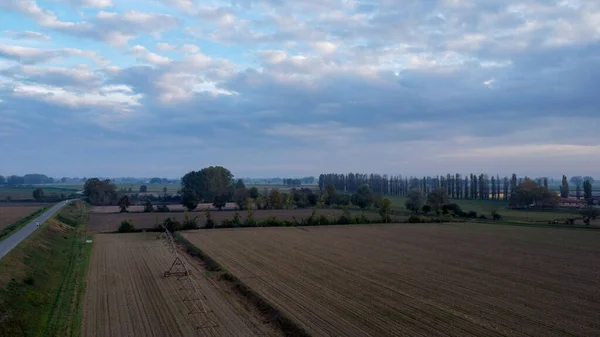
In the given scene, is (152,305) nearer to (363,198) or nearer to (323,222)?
(323,222)

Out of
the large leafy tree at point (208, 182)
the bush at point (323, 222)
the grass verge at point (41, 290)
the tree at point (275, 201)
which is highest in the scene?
the large leafy tree at point (208, 182)

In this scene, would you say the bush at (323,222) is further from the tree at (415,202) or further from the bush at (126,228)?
the tree at (415,202)

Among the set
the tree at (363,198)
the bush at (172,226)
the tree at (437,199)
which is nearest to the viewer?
the bush at (172,226)

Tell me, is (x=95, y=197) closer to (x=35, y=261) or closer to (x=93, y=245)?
A: (x=93, y=245)

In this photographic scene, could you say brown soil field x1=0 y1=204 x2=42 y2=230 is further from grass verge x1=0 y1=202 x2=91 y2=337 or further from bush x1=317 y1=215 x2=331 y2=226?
bush x1=317 y1=215 x2=331 y2=226

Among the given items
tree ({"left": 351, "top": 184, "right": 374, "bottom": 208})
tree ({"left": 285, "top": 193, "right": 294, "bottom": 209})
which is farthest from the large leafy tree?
tree ({"left": 351, "top": 184, "right": 374, "bottom": 208})

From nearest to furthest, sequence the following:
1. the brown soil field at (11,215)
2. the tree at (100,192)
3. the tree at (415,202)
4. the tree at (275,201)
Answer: the brown soil field at (11,215), the tree at (415,202), the tree at (275,201), the tree at (100,192)

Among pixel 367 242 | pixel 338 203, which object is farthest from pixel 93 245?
pixel 338 203

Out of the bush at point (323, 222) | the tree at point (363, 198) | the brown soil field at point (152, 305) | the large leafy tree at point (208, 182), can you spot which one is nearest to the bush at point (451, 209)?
the tree at point (363, 198)

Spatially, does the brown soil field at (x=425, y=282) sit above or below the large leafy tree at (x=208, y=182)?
below
